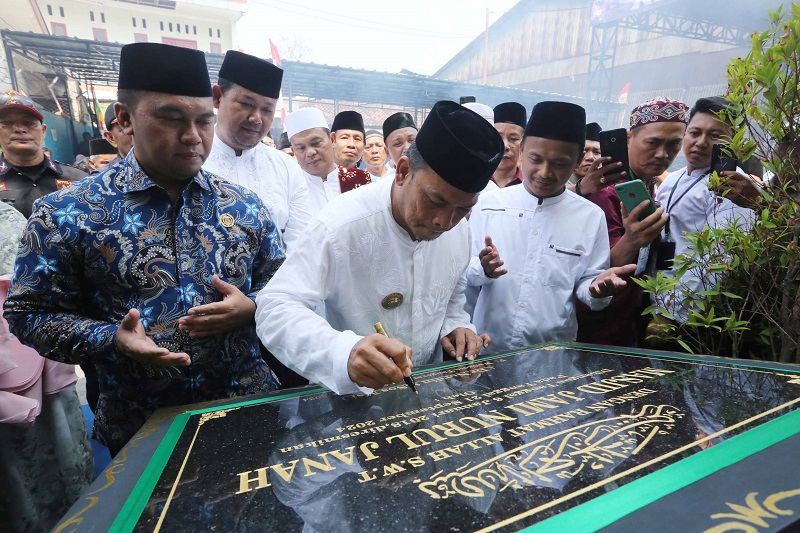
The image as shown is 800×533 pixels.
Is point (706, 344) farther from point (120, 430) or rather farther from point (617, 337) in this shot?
point (120, 430)

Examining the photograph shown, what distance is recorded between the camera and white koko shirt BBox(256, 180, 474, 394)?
1402 mm

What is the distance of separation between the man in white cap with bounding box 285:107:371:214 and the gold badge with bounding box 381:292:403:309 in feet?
7.74

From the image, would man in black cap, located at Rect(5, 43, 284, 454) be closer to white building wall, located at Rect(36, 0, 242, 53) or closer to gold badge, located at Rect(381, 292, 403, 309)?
gold badge, located at Rect(381, 292, 403, 309)

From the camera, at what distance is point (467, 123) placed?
1.59 meters

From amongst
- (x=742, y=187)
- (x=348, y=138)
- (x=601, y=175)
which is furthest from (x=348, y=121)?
(x=742, y=187)

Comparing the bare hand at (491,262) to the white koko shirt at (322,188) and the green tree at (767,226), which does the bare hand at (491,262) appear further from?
the white koko shirt at (322,188)

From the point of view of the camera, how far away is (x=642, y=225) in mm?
2168

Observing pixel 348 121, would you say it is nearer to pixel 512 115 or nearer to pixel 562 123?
pixel 512 115

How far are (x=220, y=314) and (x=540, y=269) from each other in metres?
1.61

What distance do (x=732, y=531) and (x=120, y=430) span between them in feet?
5.56

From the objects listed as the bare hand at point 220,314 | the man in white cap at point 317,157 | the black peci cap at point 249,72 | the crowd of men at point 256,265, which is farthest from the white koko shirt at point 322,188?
the bare hand at point 220,314

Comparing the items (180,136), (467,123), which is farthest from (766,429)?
(180,136)

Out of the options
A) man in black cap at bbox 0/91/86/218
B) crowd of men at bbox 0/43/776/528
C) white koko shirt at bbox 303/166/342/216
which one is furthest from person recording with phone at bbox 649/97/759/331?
man in black cap at bbox 0/91/86/218

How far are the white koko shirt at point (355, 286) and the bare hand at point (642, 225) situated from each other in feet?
2.85
